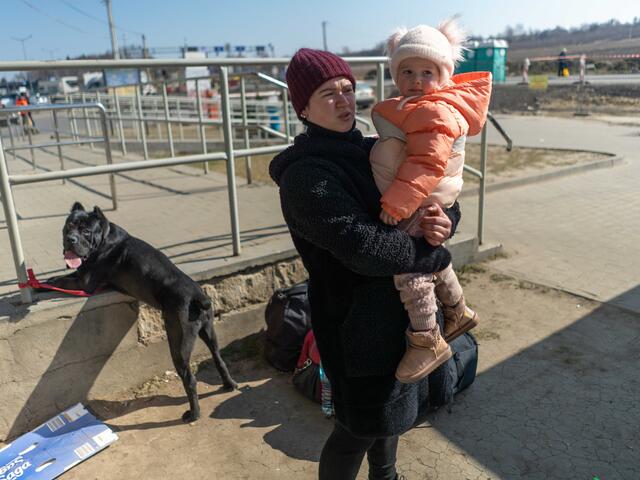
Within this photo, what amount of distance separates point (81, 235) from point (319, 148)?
166cm

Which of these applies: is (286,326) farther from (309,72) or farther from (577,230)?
(577,230)

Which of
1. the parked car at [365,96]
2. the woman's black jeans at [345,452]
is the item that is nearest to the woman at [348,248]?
the woman's black jeans at [345,452]

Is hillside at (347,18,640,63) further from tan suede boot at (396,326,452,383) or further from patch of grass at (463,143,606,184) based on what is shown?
tan suede boot at (396,326,452,383)

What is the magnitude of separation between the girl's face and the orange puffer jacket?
38mm

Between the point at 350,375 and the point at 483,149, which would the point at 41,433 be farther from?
the point at 483,149

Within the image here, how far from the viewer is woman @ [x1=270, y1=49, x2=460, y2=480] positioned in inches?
58.5

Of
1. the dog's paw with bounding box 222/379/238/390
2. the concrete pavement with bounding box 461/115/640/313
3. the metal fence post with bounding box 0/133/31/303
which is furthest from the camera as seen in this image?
the concrete pavement with bounding box 461/115/640/313

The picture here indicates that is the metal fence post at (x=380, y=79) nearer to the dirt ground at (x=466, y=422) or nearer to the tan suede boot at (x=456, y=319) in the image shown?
the dirt ground at (x=466, y=422)

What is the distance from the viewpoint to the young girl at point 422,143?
1.52 m

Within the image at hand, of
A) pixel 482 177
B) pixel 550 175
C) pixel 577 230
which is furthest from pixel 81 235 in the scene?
pixel 550 175

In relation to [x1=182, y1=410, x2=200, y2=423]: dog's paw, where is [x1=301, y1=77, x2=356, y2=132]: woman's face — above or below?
above

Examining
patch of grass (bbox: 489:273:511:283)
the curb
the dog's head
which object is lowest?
patch of grass (bbox: 489:273:511:283)

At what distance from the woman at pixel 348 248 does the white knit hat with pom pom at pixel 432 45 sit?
17cm

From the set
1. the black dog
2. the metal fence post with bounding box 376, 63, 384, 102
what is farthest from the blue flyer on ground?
the metal fence post with bounding box 376, 63, 384, 102
